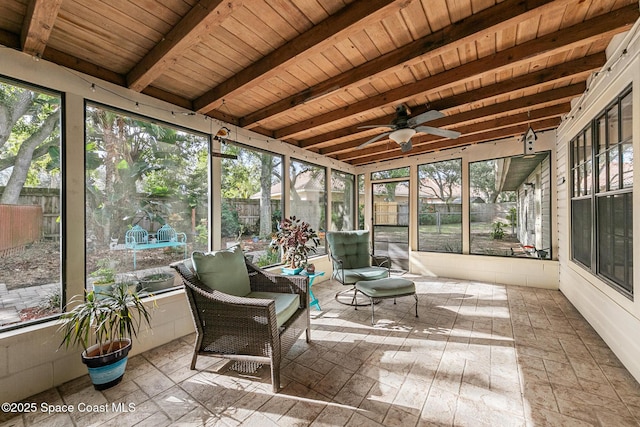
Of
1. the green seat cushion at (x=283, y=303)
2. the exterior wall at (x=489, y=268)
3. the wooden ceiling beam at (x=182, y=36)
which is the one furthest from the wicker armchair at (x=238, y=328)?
the exterior wall at (x=489, y=268)

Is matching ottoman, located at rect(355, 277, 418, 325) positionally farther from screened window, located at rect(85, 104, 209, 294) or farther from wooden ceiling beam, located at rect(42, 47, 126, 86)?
wooden ceiling beam, located at rect(42, 47, 126, 86)

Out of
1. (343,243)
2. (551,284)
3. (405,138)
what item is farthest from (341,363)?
(551,284)

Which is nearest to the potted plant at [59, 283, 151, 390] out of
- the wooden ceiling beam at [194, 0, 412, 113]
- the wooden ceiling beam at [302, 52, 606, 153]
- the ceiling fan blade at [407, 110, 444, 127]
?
the wooden ceiling beam at [194, 0, 412, 113]

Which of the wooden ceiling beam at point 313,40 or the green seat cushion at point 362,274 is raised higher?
the wooden ceiling beam at point 313,40

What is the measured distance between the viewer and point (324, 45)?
6.19ft

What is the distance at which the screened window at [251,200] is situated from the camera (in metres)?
3.49

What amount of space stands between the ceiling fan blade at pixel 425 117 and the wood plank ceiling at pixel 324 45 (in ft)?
0.90

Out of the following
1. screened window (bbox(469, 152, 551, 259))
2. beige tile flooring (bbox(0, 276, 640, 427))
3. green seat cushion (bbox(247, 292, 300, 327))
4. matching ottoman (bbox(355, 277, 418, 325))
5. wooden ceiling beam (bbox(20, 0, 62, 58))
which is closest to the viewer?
wooden ceiling beam (bbox(20, 0, 62, 58))

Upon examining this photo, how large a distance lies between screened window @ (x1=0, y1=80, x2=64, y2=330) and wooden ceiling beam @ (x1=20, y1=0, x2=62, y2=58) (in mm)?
351

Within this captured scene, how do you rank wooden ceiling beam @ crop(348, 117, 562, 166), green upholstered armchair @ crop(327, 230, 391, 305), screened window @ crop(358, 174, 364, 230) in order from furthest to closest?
screened window @ crop(358, 174, 364, 230)
wooden ceiling beam @ crop(348, 117, 562, 166)
green upholstered armchair @ crop(327, 230, 391, 305)

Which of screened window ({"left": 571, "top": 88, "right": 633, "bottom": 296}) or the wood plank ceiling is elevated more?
the wood plank ceiling

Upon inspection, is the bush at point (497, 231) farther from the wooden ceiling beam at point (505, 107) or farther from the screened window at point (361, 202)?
the screened window at point (361, 202)

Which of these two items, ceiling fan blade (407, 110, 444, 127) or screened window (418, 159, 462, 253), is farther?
screened window (418, 159, 462, 253)

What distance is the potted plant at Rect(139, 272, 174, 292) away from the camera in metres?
2.68
